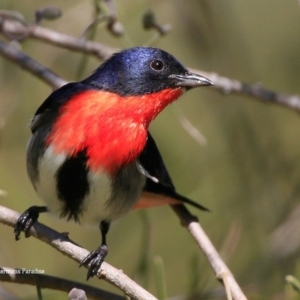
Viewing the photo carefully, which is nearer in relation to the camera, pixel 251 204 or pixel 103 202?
pixel 103 202

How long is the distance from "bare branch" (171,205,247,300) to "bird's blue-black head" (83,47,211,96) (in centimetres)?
56

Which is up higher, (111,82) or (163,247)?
(111,82)

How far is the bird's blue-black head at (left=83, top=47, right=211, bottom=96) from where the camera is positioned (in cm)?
310

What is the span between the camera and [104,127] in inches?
115

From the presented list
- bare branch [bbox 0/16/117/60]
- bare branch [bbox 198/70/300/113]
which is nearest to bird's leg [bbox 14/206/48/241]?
bare branch [bbox 0/16/117/60]

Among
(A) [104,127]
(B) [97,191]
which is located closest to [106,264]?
(B) [97,191]

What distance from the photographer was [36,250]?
448 centimetres

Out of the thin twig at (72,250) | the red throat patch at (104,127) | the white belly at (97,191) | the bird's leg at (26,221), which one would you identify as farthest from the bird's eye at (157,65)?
the thin twig at (72,250)

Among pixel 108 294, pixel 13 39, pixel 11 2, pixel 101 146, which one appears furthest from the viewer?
pixel 11 2

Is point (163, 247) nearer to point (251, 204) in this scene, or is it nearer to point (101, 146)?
point (251, 204)

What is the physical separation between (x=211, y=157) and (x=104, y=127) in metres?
1.24

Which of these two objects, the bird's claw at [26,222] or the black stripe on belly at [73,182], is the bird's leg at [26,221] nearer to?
the bird's claw at [26,222]

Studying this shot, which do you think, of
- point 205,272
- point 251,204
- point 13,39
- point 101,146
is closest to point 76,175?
point 101,146

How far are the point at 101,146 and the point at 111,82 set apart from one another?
0.34m
